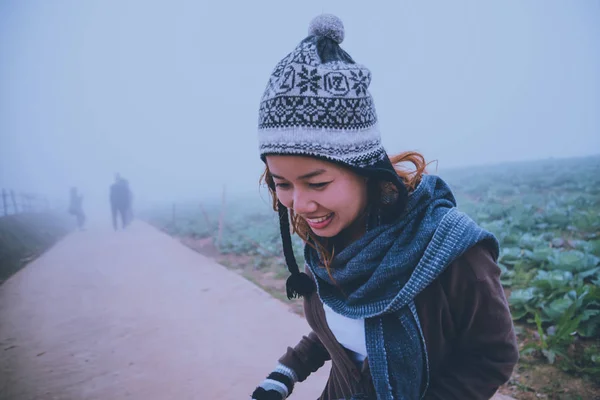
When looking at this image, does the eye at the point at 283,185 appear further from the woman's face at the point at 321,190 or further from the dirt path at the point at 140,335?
the dirt path at the point at 140,335

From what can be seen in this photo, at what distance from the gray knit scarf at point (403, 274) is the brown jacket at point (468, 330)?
0.04 m

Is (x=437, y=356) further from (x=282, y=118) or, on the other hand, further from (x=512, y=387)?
(x=512, y=387)

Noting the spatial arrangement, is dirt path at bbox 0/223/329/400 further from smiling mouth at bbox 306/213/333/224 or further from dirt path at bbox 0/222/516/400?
smiling mouth at bbox 306/213/333/224

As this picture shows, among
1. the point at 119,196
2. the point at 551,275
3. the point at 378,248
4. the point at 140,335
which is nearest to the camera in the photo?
the point at 378,248

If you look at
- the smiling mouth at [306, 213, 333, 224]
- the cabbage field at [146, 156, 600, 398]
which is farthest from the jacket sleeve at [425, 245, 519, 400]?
the cabbage field at [146, 156, 600, 398]

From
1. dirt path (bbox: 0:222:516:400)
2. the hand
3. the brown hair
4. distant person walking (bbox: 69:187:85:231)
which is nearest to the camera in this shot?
the brown hair

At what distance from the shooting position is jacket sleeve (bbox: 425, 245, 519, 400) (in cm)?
90

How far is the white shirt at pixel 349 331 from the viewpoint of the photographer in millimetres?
1120

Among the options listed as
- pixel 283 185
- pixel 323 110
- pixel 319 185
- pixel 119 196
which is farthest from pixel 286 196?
pixel 119 196

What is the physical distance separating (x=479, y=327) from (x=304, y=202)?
0.62m

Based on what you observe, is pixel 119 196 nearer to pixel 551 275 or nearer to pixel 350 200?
pixel 551 275

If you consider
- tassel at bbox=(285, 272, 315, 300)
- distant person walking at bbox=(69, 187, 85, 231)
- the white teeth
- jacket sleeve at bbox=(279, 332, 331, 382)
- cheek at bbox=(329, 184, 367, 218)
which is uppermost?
cheek at bbox=(329, 184, 367, 218)

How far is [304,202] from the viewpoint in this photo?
1066 mm

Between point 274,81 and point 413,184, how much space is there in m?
0.59
